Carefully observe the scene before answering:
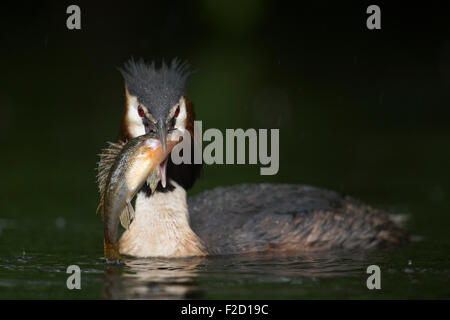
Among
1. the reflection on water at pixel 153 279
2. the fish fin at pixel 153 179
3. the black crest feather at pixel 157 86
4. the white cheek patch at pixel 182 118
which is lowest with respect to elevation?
the reflection on water at pixel 153 279

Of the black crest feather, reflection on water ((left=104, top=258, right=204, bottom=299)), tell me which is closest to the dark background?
reflection on water ((left=104, top=258, right=204, bottom=299))

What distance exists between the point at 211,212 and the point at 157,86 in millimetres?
1978

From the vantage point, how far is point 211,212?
1100cm

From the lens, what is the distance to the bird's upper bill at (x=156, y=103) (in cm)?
941

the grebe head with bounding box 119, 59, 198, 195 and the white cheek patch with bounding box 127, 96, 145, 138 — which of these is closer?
the grebe head with bounding box 119, 59, 198, 195

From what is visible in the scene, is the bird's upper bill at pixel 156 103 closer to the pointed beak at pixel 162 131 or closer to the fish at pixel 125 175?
the pointed beak at pixel 162 131

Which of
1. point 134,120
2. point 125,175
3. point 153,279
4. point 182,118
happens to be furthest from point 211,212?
point 153,279

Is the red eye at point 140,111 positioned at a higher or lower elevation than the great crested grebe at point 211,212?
higher

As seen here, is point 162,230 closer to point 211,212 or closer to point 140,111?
point 211,212

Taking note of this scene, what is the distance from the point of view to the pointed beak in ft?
29.4

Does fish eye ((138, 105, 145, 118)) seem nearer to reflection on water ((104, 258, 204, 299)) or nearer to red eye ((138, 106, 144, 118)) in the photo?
red eye ((138, 106, 144, 118))

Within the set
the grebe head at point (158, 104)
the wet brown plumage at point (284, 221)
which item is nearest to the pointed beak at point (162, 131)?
the grebe head at point (158, 104)

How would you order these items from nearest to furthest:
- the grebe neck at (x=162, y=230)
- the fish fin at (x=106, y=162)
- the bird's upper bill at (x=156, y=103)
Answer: the fish fin at (x=106, y=162) → the bird's upper bill at (x=156, y=103) → the grebe neck at (x=162, y=230)

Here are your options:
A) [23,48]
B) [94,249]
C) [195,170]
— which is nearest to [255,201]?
[195,170]
